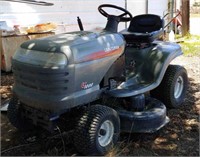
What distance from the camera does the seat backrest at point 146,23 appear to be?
4.52 m

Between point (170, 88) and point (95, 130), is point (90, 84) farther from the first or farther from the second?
point (170, 88)

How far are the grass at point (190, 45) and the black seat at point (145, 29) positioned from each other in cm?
427

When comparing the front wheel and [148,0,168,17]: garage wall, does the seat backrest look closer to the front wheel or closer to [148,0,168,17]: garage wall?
the front wheel

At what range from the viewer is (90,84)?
11.5 feet

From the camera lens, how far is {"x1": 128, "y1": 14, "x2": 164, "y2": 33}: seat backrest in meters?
4.52

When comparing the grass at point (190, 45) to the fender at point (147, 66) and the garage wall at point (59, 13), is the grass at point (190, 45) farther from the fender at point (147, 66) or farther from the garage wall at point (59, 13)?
the fender at point (147, 66)

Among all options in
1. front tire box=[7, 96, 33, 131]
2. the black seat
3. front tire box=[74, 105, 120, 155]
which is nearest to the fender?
the black seat

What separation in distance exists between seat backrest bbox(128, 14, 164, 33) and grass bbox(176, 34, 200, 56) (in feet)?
14.0

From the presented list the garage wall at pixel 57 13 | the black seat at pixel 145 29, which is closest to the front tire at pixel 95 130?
the black seat at pixel 145 29

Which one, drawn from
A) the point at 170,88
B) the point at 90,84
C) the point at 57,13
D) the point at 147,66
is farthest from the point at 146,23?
the point at 57,13

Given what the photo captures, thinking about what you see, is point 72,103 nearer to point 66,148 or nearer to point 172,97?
point 66,148

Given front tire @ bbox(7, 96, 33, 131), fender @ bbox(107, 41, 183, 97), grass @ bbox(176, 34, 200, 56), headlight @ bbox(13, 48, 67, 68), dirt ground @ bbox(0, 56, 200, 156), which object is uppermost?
headlight @ bbox(13, 48, 67, 68)

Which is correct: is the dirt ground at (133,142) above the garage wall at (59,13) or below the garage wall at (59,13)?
below

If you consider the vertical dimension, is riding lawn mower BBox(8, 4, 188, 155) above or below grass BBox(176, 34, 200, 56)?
above
